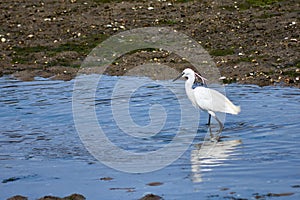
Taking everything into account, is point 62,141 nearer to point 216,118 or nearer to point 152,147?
point 152,147

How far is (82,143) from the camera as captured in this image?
12969 mm

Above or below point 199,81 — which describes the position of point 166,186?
below

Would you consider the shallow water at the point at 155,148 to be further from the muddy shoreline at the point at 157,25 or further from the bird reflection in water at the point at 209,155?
the muddy shoreline at the point at 157,25

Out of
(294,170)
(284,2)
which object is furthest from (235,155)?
(284,2)

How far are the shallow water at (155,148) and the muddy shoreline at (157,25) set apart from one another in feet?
5.95

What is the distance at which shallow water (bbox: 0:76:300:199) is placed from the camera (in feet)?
32.9

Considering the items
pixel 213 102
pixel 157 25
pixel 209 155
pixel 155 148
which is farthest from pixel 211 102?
pixel 157 25

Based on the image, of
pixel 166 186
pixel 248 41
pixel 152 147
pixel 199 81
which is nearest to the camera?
pixel 166 186

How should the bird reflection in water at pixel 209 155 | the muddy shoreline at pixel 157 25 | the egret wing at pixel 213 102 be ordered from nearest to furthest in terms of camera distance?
the bird reflection in water at pixel 209 155, the egret wing at pixel 213 102, the muddy shoreline at pixel 157 25

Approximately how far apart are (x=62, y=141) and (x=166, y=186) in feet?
11.8

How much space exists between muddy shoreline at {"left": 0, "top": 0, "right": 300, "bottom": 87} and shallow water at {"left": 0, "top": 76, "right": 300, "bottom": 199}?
5.95 feet

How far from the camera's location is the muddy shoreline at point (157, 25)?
19062 mm

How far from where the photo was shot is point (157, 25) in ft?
77.8

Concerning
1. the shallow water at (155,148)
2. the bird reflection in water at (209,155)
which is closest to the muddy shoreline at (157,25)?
the shallow water at (155,148)
